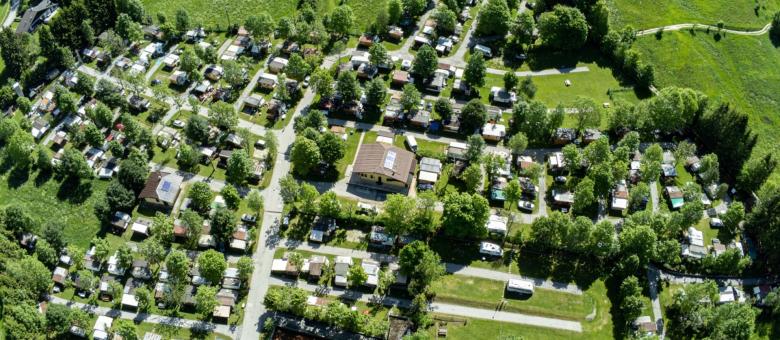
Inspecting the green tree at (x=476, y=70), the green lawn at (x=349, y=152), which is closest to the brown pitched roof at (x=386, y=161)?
the green lawn at (x=349, y=152)

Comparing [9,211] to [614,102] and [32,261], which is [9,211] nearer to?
[32,261]

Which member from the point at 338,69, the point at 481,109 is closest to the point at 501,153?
the point at 481,109

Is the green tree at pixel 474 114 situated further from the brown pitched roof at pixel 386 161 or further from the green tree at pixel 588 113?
the green tree at pixel 588 113

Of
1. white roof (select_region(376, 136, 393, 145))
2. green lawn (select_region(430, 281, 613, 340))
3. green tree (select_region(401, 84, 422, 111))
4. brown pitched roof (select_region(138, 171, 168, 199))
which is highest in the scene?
green tree (select_region(401, 84, 422, 111))

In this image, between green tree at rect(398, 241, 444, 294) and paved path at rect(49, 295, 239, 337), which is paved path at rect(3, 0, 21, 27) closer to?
paved path at rect(49, 295, 239, 337)

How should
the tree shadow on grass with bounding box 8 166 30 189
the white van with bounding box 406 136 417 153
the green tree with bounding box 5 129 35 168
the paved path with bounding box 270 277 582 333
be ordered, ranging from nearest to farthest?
the paved path with bounding box 270 277 582 333
the green tree with bounding box 5 129 35 168
the tree shadow on grass with bounding box 8 166 30 189
the white van with bounding box 406 136 417 153

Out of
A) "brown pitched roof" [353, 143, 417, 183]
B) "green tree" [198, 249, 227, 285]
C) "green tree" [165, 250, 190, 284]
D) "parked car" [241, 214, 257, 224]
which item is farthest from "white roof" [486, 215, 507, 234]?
"green tree" [165, 250, 190, 284]
